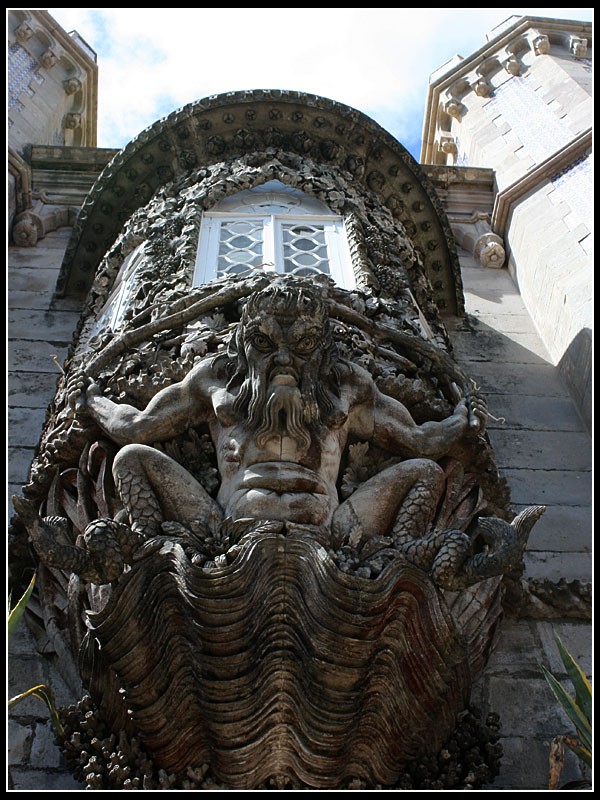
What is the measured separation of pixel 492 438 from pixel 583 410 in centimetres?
106

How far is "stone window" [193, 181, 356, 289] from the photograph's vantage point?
27.2 feet

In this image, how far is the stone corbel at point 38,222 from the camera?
40.6ft

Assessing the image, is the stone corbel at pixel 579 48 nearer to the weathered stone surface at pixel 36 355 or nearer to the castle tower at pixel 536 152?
the castle tower at pixel 536 152

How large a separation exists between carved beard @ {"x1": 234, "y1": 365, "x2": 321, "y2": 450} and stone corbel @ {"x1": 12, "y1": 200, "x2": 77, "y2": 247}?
25.1 feet

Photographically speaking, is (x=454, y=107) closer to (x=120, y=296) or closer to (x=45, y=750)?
(x=120, y=296)

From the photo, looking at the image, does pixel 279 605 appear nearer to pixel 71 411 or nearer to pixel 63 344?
pixel 71 411

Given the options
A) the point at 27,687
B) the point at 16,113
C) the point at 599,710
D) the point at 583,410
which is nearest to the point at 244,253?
the point at 583,410

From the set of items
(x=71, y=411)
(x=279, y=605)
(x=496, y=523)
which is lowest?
(x=279, y=605)

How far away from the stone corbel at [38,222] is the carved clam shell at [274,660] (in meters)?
8.40

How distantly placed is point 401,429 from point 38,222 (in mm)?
8073

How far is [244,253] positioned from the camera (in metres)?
8.56

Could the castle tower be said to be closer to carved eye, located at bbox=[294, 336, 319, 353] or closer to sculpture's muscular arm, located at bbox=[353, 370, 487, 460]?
sculpture's muscular arm, located at bbox=[353, 370, 487, 460]

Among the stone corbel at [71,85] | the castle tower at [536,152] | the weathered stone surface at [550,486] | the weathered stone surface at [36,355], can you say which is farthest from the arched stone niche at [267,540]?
the stone corbel at [71,85]

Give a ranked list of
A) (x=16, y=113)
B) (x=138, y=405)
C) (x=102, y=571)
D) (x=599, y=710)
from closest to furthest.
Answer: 1. (x=599, y=710)
2. (x=102, y=571)
3. (x=138, y=405)
4. (x=16, y=113)
